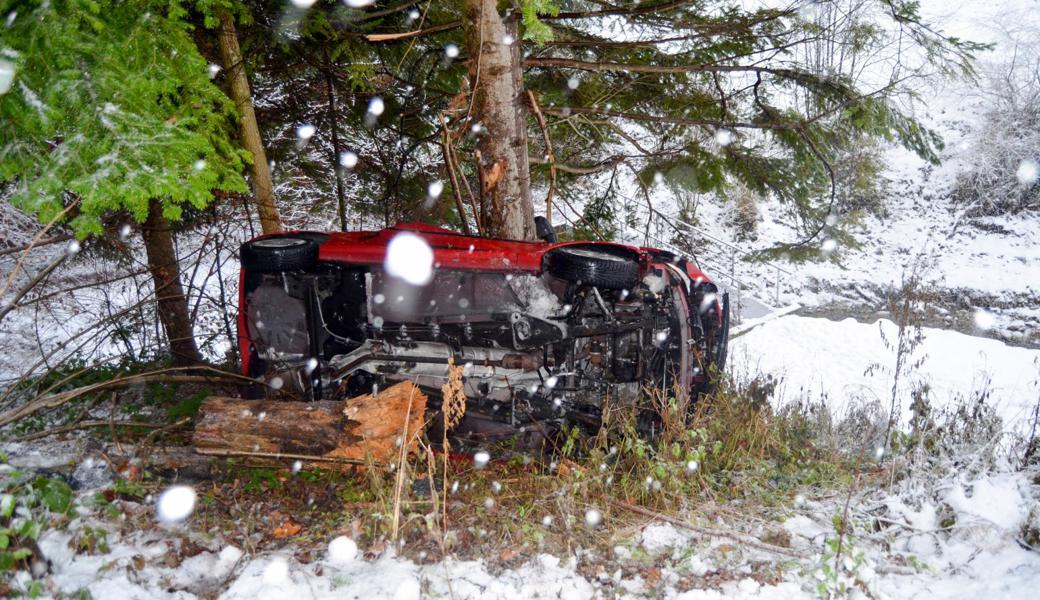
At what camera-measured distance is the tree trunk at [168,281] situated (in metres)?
6.25

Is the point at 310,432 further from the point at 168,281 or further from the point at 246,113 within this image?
the point at 246,113

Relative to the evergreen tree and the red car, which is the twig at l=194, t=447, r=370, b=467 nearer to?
the red car

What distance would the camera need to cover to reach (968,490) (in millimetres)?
3455

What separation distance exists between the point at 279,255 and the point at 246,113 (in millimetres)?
2467

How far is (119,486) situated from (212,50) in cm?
470

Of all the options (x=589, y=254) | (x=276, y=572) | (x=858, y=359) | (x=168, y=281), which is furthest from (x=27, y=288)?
(x=858, y=359)

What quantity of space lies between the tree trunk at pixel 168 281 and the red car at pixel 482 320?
2143 millimetres

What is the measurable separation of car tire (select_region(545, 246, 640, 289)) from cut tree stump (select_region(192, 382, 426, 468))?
1.29 meters

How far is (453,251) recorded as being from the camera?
4.35 metres

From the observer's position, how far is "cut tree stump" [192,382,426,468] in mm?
3637

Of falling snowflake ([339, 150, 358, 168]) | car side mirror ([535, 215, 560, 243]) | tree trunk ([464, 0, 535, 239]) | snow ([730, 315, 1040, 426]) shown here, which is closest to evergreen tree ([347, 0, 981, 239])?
tree trunk ([464, 0, 535, 239])

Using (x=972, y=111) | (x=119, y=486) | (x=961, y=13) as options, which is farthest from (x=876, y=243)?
(x=119, y=486)

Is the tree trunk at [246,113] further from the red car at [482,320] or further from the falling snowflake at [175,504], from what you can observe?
the falling snowflake at [175,504]

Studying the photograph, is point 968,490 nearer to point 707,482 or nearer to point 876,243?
point 707,482
